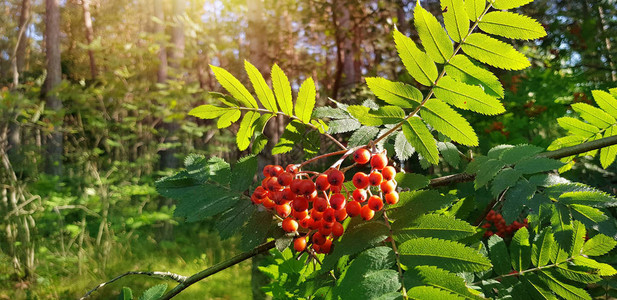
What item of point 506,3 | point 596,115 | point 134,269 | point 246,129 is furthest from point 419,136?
point 134,269

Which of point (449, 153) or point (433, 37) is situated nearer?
point (433, 37)

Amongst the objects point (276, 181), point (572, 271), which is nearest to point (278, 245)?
point (276, 181)

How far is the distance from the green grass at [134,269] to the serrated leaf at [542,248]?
11.5ft

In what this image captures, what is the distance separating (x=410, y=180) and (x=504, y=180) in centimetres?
20

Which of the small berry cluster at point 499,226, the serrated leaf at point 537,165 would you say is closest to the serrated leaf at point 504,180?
the serrated leaf at point 537,165

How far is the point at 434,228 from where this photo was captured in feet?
2.00

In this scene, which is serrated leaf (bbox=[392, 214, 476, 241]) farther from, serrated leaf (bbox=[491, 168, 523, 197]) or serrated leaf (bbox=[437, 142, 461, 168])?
serrated leaf (bbox=[437, 142, 461, 168])

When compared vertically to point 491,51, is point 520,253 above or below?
below

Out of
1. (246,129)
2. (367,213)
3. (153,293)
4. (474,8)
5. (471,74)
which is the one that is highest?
(474,8)

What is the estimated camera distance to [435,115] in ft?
2.22

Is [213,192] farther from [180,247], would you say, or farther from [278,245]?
[180,247]

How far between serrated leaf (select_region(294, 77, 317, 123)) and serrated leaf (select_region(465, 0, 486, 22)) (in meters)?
0.30

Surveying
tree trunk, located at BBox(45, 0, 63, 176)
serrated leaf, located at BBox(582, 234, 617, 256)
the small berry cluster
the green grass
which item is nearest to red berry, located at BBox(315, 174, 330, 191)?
serrated leaf, located at BBox(582, 234, 617, 256)

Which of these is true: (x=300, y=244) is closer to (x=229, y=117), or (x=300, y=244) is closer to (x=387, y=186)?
(x=387, y=186)
